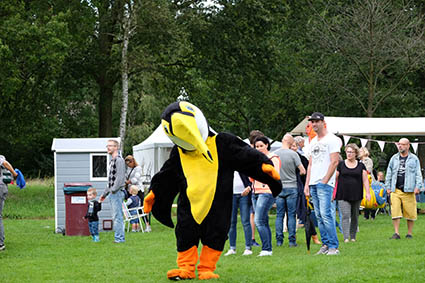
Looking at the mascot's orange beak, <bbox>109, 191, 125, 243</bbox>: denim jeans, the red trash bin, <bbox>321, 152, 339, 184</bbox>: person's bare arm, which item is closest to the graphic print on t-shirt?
<bbox>321, 152, 339, 184</bbox>: person's bare arm

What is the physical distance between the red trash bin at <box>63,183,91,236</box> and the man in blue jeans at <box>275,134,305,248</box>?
14.8 ft

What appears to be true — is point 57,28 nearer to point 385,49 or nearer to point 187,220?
point 385,49

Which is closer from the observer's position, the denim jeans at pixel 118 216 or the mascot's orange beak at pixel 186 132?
the mascot's orange beak at pixel 186 132

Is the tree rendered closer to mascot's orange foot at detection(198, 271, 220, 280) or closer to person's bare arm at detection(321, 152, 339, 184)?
person's bare arm at detection(321, 152, 339, 184)

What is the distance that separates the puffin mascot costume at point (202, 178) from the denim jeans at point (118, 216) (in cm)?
486

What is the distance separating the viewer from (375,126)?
19.6 m

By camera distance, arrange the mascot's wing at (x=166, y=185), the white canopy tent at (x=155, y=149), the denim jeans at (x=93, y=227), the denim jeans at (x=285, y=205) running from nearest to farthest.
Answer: the mascot's wing at (x=166, y=185)
the denim jeans at (x=285, y=205)
the denim jeans at (x=93, y=227)
the white canopy tent at (x=155, y=149)

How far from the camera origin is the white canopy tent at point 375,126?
63.0 ft

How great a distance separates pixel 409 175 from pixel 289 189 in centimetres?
208

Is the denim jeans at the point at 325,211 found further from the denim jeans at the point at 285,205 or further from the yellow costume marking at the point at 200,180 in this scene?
the yellow costume marking at the point at 200,180

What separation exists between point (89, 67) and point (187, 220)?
1958 cm

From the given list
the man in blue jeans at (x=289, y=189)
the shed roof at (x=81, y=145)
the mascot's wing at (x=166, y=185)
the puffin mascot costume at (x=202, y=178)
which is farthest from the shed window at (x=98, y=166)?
the puffin mascot costume at (x=202, y=178)

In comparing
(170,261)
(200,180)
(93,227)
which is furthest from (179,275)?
(93,227)

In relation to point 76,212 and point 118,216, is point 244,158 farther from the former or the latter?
point 76,212
